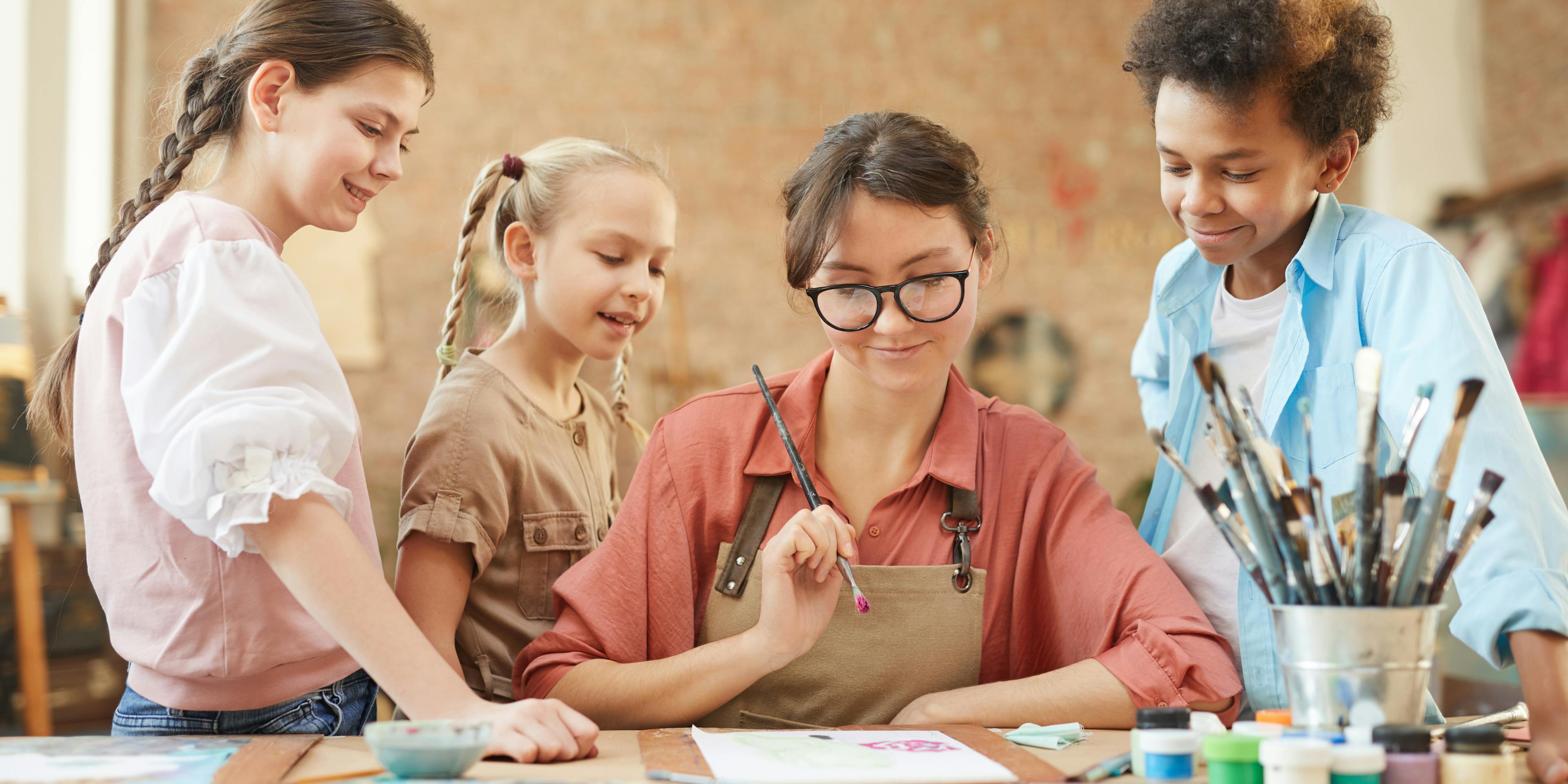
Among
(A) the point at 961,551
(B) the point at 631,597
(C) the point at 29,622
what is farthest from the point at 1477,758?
(C) the point at 29,622

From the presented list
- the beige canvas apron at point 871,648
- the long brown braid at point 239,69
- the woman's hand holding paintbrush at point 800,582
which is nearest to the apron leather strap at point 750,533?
the beige canvas apron at point 871,648

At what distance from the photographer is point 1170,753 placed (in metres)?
0.94

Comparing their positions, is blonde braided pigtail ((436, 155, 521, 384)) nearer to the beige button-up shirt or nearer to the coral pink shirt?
the beige button-up shirt

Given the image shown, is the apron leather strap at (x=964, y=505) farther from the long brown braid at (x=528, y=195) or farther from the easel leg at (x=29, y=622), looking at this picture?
the easel leg at (x=29, y=622)

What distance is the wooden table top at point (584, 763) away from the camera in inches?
37.9

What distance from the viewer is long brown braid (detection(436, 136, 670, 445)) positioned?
5.91ft

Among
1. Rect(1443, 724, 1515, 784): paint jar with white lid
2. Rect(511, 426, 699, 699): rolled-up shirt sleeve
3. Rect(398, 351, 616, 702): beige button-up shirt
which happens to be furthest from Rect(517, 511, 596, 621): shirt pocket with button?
Rect(1443, 724, 1515, 784): paint jar with white lid

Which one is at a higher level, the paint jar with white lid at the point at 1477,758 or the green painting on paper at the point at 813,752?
the paint jar with white lid at the point at 1477,758

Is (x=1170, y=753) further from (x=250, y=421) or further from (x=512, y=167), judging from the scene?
(x=512, y=167)

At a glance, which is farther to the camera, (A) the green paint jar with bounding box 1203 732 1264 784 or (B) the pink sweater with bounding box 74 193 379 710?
(B) the pink sweater with bounding box 74 193 379 710

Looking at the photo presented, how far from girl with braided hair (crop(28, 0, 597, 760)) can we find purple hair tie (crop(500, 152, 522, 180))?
0.36 meters

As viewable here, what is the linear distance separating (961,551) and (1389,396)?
48 cm

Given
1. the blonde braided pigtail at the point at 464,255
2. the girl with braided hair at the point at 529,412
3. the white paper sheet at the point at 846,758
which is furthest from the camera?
the blonde braided pigtail at the point at 464,255

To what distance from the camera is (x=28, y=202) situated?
416cm
